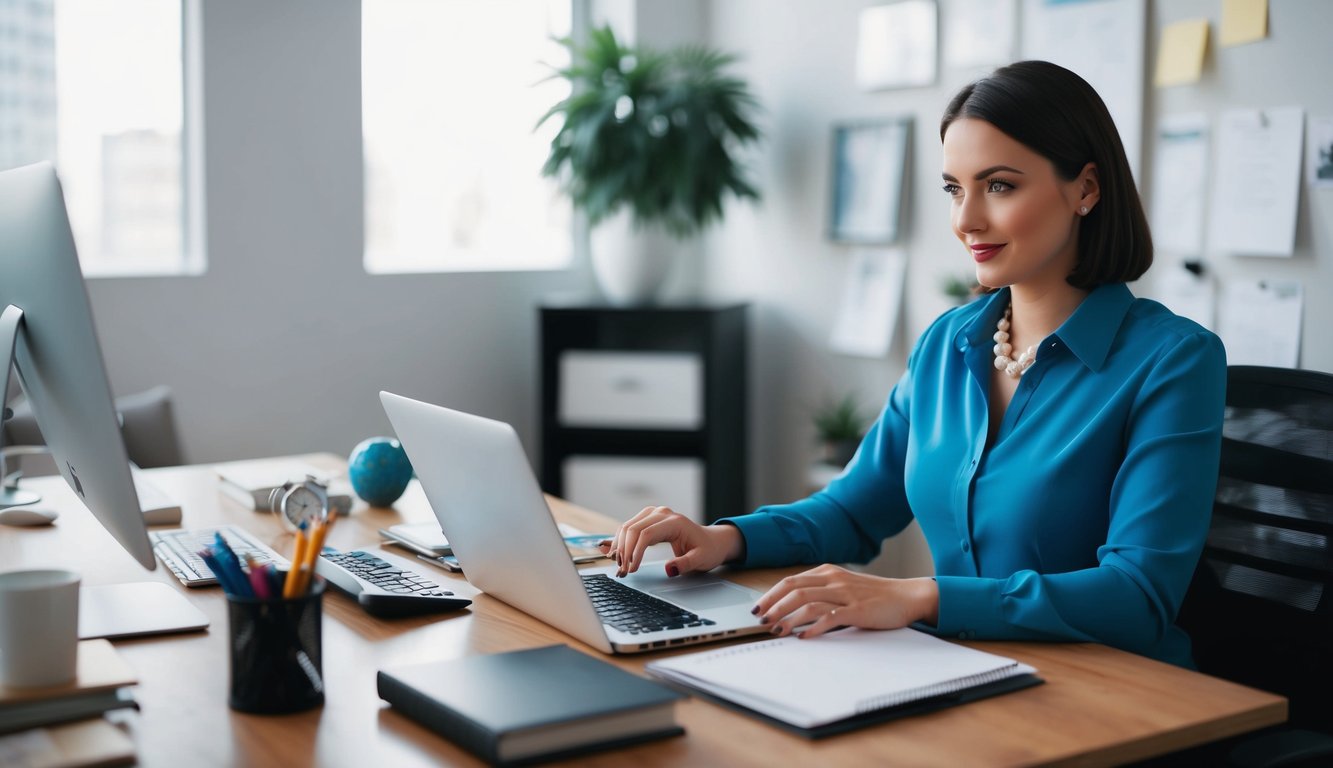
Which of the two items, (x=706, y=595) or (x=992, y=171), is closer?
(x=706, y=595)

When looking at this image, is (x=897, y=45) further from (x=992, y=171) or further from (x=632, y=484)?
(x=992, y=171)

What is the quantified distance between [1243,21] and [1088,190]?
3.82 ft

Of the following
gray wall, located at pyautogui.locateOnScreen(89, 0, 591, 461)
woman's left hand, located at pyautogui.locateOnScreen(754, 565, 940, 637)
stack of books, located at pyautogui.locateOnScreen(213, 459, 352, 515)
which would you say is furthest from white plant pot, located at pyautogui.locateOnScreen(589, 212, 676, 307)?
woman's left hand, located at pyautogui.locateOnScreen(754, 565, 940, 637)

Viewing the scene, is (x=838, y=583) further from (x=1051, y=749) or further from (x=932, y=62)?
(x=932, y=62)

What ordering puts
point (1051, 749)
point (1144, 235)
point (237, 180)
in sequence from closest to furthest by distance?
point (1051, 749)
point (1144, 235)
point (237, 180)

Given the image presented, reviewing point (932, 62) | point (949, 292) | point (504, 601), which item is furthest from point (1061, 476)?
point (932, 62)

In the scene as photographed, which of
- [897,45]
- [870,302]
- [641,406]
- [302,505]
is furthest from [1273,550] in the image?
[641,406]

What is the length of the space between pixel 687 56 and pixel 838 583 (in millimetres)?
2628

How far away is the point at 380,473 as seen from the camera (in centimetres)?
193

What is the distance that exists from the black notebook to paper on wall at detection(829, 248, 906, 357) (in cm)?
241

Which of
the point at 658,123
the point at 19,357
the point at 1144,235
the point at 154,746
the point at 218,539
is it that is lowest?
the point at 154,746

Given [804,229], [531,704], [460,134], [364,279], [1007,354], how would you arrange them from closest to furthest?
1. [531,704]
2. [1007,354]
3. [364,279]
4. [804,229]
5. [460,134]

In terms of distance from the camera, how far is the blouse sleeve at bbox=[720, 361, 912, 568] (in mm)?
1617

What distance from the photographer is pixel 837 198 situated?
3559mm
